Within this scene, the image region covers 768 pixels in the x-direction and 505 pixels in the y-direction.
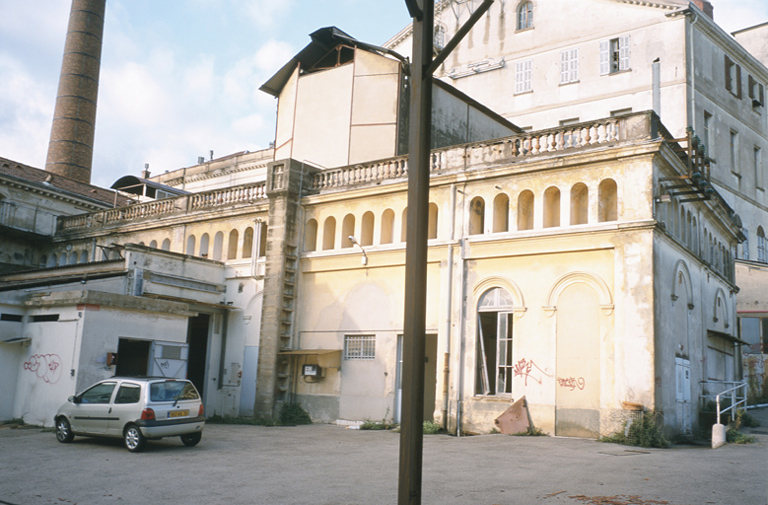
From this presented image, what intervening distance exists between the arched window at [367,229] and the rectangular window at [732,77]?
22.2 meters

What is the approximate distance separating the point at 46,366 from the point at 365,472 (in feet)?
39.5

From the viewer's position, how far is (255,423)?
22.5 meters

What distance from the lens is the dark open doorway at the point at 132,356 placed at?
2283 cm

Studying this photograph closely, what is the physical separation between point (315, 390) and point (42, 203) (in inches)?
781

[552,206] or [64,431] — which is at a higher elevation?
[552,206]

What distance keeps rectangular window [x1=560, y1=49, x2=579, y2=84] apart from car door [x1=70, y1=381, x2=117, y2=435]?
27.3m

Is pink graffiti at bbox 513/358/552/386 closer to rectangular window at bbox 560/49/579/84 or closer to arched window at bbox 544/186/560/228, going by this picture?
arched window at bbox 544/186/560/228

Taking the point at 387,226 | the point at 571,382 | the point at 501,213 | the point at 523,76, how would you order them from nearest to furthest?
the point at 571,382 → the point at 501,213 → the point at 387,226 → the point at 523,76

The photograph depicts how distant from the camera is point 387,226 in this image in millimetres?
22703

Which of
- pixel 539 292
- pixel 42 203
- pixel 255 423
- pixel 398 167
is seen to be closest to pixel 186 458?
pixel 255 423

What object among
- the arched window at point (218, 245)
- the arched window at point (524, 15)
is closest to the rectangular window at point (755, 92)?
the arched window at point (524, 15)

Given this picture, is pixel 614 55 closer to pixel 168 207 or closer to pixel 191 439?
pixel 168 207

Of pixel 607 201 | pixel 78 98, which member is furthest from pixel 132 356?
pixel 78 98

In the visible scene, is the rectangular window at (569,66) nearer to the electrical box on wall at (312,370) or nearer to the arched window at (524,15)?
the arched window at (524,15)
